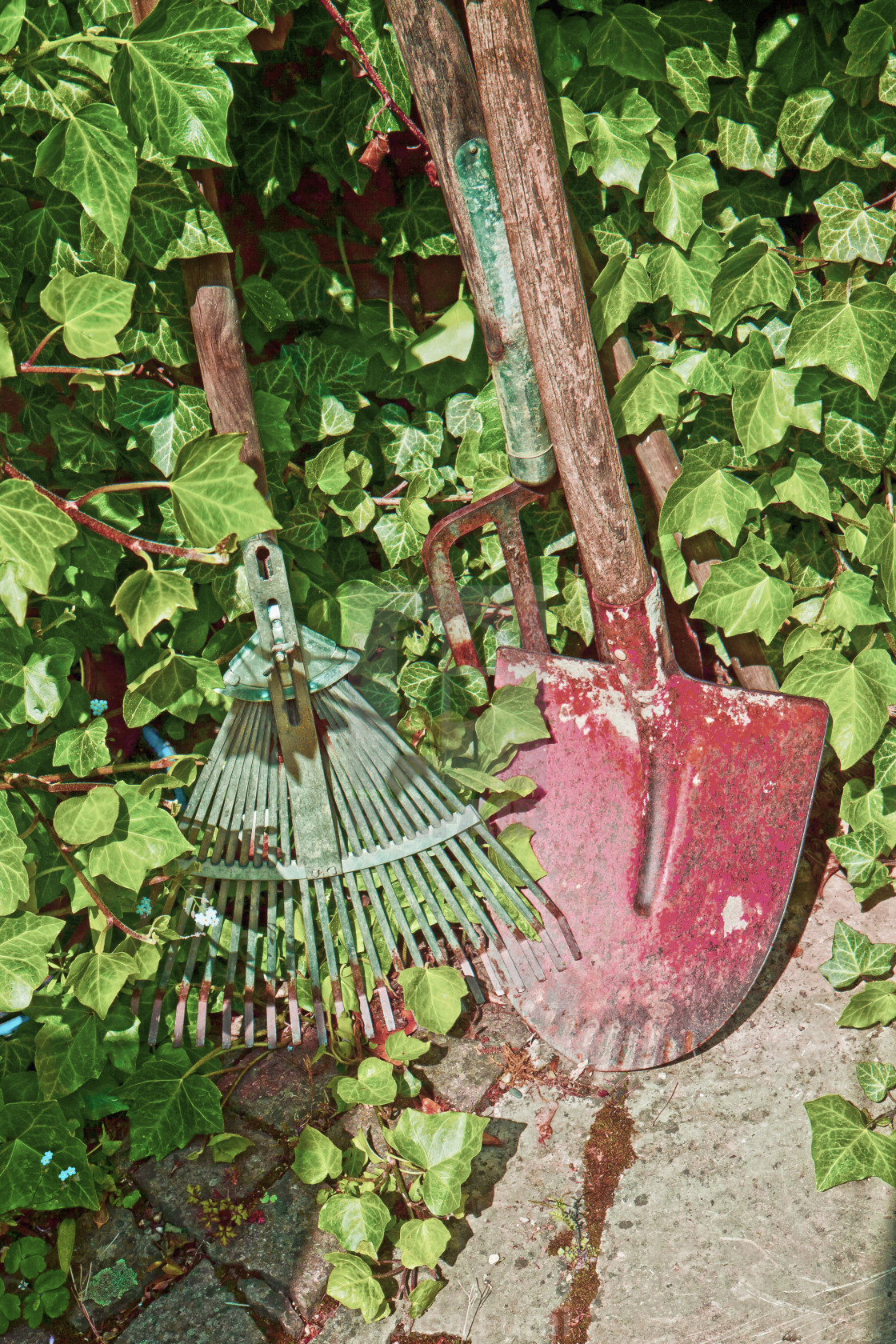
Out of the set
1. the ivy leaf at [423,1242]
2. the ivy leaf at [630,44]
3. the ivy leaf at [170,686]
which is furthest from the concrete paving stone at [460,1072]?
the ivy leaf at [630,44]

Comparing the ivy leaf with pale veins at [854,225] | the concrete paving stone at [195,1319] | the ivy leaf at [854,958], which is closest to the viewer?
the concrete paving stone at [195,1319]

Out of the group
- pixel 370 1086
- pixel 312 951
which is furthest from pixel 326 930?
pixel 370 1086

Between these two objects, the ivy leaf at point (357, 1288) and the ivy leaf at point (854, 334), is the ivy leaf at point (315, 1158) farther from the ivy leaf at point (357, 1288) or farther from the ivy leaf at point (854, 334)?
the ivy leaf at point (854, 334)

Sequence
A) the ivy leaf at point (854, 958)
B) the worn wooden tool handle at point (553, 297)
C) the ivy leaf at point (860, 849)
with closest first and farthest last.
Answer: the worn wooden tool handle at point (553, 297) < the ivy leaf at point (854, 958) < the ivy leaf at point (860, 849)

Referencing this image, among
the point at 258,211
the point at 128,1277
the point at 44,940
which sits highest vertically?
the point at 258,211

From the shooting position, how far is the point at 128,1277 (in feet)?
5.52

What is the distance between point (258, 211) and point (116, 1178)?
6.07ft

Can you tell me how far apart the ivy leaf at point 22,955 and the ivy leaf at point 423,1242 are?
30.2 inches

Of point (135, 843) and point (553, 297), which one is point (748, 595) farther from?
point (135, 843)

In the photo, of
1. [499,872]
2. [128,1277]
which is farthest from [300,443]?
[128,1277]

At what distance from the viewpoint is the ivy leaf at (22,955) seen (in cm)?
167

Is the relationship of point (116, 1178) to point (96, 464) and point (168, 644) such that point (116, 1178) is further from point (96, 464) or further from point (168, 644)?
point (96, 464)

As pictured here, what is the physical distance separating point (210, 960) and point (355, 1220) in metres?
0.57

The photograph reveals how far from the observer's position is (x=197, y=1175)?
1.81 m
